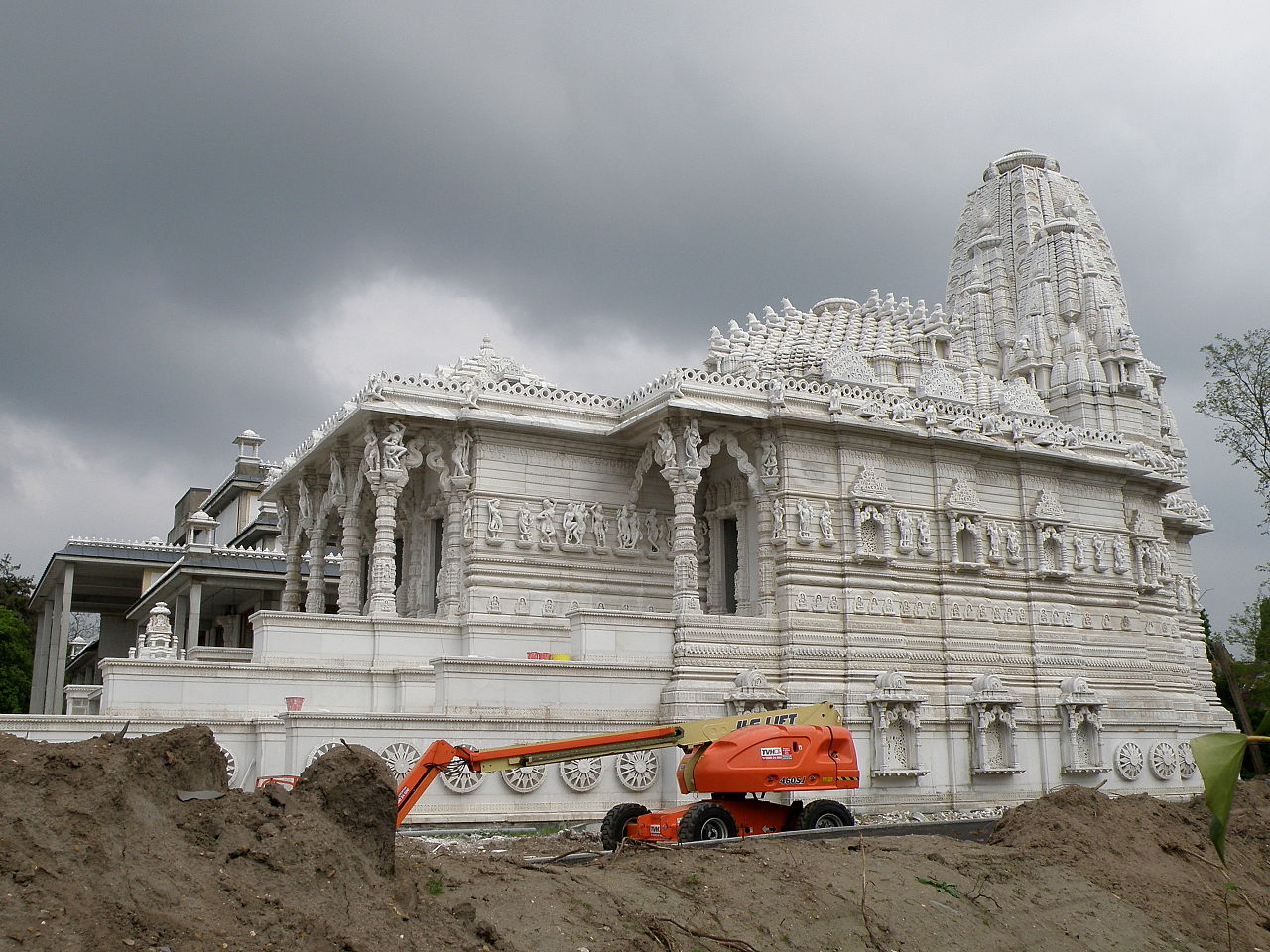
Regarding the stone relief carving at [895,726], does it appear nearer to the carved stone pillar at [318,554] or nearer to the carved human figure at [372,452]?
the carved human figure at [372,452]

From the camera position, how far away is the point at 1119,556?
3403cm

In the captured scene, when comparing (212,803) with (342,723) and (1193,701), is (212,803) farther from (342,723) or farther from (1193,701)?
(1193,701)

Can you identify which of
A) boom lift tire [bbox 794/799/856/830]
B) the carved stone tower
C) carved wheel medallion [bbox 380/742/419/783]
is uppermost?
the carved stone tower

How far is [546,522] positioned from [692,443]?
3.86 meters

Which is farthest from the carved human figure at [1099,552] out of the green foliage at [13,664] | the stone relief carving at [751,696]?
the green foliage at [13,664]

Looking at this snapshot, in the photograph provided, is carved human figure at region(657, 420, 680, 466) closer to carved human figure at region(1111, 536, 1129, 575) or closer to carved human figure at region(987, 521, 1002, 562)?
carved human figure at region(987, 521, 1002, 562)

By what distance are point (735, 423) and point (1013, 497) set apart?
8629 mm

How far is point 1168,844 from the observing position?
17.9 metres

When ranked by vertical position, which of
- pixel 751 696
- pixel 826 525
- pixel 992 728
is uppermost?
pixel 826 525

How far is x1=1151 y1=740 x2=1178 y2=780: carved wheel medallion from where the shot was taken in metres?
31.8

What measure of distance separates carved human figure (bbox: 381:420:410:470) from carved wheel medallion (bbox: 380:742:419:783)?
7.11 metres

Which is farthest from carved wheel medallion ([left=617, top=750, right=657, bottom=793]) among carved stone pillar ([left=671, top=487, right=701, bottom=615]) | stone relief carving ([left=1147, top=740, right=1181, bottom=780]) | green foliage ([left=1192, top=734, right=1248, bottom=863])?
green foliage ([left=1192, top=734, right=1248, bottom=863])

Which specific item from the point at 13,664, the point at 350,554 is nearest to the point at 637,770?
the point at 350,554

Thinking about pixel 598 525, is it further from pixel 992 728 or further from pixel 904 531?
pixel 992 728
